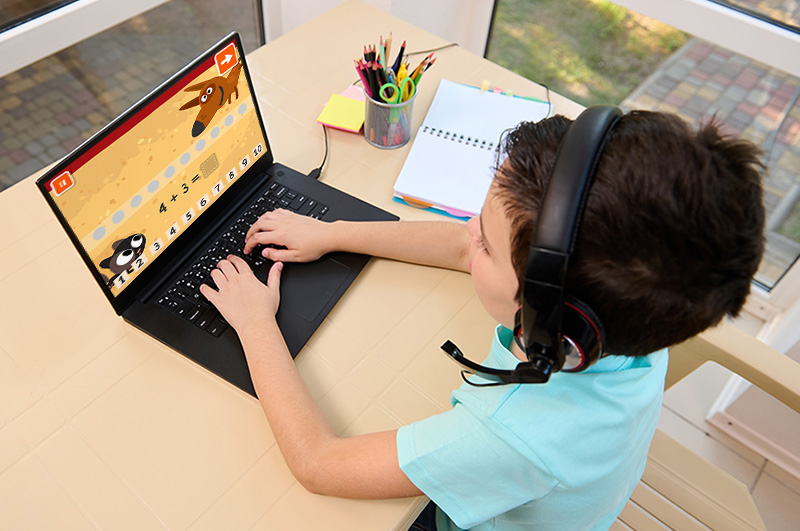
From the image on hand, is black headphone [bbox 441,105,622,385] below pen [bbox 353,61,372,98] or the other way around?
the other way around

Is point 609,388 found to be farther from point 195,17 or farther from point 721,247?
point 195,17

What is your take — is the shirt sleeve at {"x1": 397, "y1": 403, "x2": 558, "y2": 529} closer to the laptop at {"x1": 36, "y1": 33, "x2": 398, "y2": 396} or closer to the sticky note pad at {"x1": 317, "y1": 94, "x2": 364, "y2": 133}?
the laptop at {"x1": 36, "y1": 33, "x2": 398, "y2": 396}

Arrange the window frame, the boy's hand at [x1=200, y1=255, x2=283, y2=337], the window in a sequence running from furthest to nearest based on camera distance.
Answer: the window
the window frame
the boy's hand at [x1=200, y1=255, x2=283, y2=337]

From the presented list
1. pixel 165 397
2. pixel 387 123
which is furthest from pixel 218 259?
pixel 387 123

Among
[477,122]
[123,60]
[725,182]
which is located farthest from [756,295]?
[123,60]

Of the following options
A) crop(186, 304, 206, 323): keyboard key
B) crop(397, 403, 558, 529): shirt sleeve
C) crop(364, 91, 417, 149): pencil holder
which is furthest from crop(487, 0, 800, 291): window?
crop(186, 304, 206, 323): keyboard key

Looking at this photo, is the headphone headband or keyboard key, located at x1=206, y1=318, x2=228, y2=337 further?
keyboard key, located at x1=206, y1=318, x2=228, y2=337

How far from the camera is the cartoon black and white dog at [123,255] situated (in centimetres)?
73

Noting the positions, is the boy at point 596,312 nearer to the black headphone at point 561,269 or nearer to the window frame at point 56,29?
the black headphone at point 561,269

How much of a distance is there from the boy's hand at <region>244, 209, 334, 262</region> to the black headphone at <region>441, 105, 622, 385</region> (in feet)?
1.38

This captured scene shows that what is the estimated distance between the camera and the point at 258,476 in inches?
26.4

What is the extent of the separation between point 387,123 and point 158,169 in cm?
42

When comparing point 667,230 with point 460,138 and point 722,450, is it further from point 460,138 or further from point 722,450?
point 722,450

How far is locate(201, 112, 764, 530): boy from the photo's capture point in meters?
0.44
